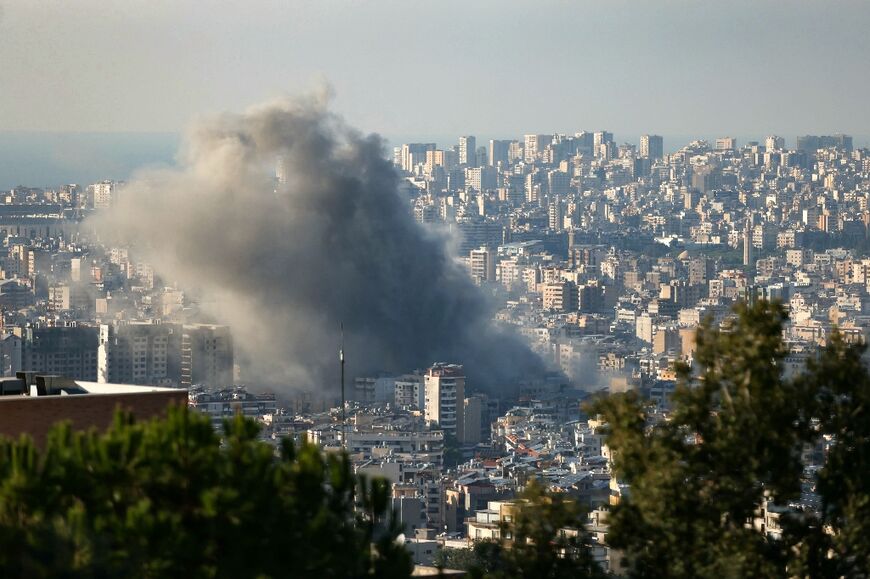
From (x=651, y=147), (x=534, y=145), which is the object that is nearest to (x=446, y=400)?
(x=534, y=145)

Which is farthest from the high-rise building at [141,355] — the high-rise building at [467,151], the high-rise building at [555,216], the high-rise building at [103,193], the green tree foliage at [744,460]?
the high-rise building at [467,151]

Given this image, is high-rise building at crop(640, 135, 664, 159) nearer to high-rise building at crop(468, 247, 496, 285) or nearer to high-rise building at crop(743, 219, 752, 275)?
high-rise building at crop(743, 219, 752, 275)

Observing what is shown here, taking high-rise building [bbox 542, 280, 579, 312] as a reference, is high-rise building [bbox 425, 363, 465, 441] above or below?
below

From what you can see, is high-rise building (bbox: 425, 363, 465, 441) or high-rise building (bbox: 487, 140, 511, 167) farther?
high-rise building (bbox: 487, 140, 511, 167)

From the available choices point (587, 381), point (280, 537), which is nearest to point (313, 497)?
point (280, 537)

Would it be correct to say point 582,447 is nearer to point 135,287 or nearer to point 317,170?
point 317,170

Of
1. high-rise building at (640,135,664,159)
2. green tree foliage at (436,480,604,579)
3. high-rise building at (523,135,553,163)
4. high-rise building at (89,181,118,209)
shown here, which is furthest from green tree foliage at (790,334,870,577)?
high-rise building at (640,135,664,159)
